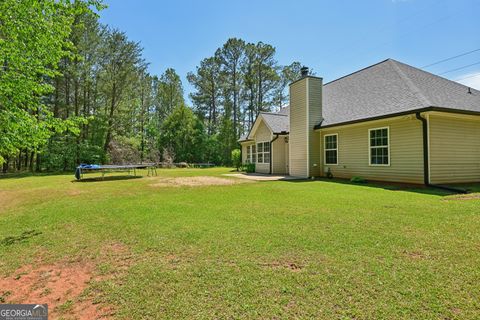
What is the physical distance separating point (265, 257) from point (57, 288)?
2260mm

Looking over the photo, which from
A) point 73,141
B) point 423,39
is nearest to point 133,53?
point 73,141

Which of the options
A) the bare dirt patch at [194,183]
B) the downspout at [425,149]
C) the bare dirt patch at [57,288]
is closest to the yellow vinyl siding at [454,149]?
the downspout at [425,149]

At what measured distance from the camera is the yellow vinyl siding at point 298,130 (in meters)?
13.5

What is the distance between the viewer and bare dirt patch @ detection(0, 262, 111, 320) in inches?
89.1

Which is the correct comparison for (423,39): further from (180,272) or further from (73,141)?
(73,141)

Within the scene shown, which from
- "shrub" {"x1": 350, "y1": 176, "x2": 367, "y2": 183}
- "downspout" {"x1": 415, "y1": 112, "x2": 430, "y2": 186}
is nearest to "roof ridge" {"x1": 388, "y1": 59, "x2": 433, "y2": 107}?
"downspout" {"x1": 415, "y1": 112, "x2": 430, "y2": 186}

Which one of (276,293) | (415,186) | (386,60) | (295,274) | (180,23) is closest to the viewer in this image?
(276,293)

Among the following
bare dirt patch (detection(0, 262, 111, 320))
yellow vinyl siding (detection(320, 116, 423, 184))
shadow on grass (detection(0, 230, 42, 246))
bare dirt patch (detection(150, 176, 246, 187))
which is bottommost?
bare dirt patch (detection(0, 262, 111, 320))

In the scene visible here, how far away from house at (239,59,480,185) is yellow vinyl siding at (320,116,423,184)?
0.03 meters

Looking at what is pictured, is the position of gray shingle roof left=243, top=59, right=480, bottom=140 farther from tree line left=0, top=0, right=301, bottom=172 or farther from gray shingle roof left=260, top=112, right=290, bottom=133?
tree line left=0, top=0, right=301, bottom=172

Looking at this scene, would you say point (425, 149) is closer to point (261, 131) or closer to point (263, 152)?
point (263, 152)

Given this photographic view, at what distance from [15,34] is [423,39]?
18.4 m

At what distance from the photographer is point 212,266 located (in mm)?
2969

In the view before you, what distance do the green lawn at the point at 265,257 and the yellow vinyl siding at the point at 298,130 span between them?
Answer: 7.62m
